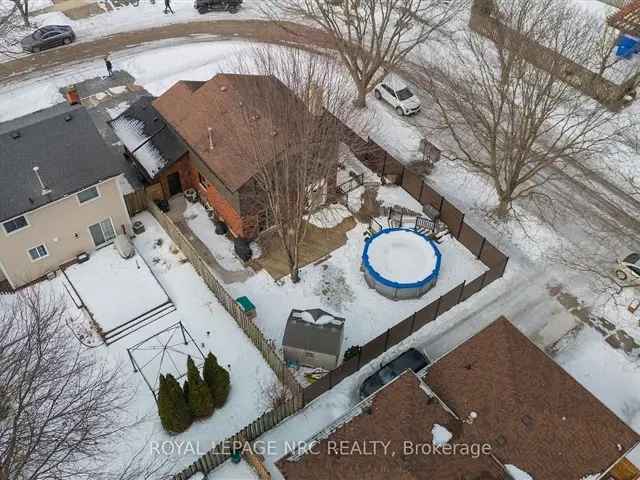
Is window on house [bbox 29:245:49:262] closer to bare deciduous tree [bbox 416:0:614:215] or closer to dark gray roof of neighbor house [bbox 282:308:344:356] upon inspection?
dark gray roof of neighbor house [bbox 282:308:344:356]

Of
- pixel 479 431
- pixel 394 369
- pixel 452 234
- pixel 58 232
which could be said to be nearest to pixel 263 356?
pixel 394 369

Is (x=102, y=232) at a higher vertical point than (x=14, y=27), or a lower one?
lower

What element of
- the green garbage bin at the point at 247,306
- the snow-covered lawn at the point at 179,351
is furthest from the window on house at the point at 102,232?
the green garbage bin at the point at 247,306

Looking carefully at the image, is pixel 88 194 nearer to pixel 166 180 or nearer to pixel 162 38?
pixel 166 180

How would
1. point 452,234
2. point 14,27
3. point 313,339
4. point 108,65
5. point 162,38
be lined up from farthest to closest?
point 162,38, point 14,27, point 108,65, point 452,234, point 313,339

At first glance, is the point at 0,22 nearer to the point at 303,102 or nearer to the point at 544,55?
the point at 303,102

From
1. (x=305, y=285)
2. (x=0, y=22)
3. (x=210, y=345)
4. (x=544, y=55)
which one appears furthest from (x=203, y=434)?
(x=0, y=22)

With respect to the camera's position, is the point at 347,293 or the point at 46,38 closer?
the point at 347,293

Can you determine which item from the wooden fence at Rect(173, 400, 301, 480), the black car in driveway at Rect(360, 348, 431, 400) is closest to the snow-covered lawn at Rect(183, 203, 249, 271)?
the wooden fence at Rect(173, 400, 301, 480)
